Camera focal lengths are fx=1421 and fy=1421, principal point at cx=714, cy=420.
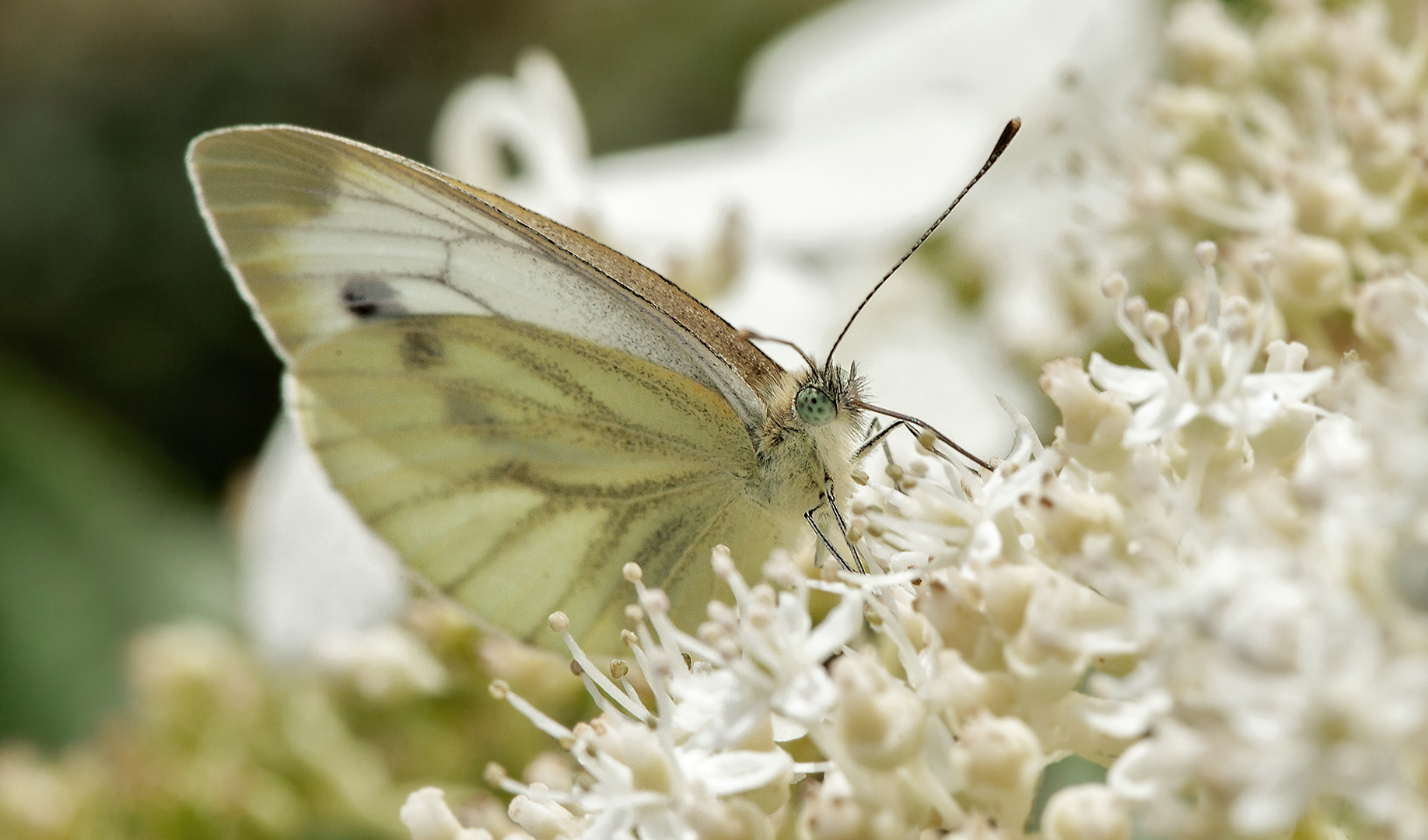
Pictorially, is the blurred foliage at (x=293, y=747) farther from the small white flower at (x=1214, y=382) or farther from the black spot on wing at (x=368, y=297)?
the small white flower at (x=1214, y=382)

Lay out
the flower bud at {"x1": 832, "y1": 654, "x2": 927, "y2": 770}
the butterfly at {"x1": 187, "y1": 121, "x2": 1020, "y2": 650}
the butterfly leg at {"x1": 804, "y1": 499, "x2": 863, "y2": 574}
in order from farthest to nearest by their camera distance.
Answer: the butterfly at {"x1": 187, "y1": 121, "x2": 1020, "y2": 650}
the butterfly leg at {"x1": 804, "y1": 499, "x2": 863, "y2": 574}
the flower bud at {"x1": 832, "y1": 654, "x2": 927, "y2": 770}

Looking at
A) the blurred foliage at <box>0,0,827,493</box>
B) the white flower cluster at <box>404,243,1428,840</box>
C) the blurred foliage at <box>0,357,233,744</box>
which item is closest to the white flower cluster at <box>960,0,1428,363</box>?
the white flower cluster at <box>404,243,1428,840</box>

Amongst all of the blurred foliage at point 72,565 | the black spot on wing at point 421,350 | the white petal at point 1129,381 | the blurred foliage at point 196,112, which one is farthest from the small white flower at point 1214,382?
the blurred foliage at point 196,112

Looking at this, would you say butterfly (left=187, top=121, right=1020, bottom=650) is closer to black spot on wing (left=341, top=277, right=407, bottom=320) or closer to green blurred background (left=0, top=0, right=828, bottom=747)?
A: black spot on wing (left=341, top=277, right=407, bottom=320)

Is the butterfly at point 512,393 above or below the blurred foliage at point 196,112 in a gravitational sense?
below

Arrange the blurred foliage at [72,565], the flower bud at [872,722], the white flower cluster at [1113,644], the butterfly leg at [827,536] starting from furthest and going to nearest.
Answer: the blurred foliage at [72,565]
the butterfly leg at [827,536]
the flower bud at [872,722]
the white flower cluster at [1113,644]

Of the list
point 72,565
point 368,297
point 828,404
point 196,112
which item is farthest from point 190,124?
point 828,404

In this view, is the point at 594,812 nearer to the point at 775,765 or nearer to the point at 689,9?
the point at 775,765
